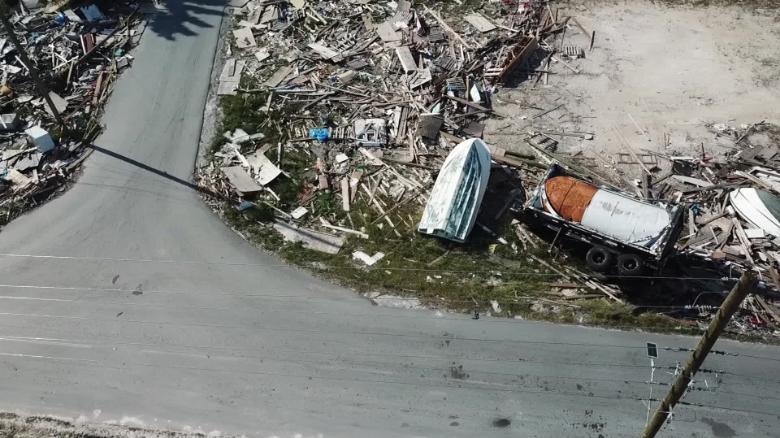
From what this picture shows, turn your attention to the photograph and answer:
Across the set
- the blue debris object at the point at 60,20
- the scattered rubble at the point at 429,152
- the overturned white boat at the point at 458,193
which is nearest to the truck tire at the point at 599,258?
the scattered rubble at the point at 429,152

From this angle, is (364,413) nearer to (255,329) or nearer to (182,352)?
(255,329)

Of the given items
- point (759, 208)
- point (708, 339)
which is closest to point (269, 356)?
point (708, 339)

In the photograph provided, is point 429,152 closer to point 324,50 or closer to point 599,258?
point 599,258

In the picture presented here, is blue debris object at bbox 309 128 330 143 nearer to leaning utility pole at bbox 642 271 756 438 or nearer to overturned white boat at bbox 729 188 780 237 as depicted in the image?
overturned white boat at bbox 729 188 780 237

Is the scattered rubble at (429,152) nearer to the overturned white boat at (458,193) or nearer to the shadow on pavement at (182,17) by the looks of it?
the overturned white boat at (458,193)

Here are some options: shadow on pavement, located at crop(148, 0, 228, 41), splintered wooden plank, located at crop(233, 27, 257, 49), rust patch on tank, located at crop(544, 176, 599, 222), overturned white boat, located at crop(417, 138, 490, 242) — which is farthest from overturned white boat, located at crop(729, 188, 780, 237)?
shadow on pavement, located at crop(148, 0, 228, 41)

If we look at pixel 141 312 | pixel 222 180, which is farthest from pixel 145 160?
pixel 141 312
